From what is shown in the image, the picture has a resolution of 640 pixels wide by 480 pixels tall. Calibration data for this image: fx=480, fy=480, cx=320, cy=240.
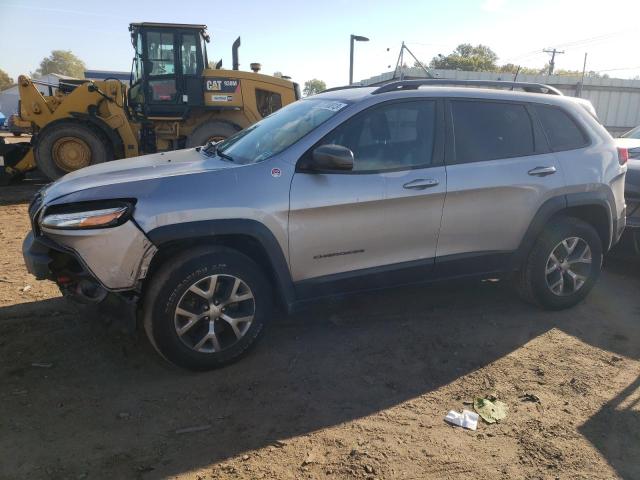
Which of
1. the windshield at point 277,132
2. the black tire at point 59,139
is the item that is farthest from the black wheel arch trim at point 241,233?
the black tire at point 59,139

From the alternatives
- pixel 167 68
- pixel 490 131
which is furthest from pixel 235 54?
pixel 490 131

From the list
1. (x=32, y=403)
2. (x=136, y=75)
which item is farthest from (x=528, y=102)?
(x=136, y=75)

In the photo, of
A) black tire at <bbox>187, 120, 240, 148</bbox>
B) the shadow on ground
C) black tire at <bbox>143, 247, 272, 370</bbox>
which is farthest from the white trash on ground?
black tire at <bbox>187, 120, 240, 148</bbox>

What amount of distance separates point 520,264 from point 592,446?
1785 mm

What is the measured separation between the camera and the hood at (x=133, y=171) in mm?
3082

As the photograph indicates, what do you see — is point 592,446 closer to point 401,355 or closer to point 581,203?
point 401,355

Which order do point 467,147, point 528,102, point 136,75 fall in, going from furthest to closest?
1. point 136,75
2. point 528,102
3. point 467,147

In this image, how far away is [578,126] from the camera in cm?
427

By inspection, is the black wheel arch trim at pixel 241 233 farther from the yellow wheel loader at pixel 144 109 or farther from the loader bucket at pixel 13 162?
the loader bucket at pixel 13 162

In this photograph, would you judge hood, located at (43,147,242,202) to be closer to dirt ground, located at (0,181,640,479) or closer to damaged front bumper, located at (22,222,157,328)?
damaged front bumper, located at (22,222,157,328)

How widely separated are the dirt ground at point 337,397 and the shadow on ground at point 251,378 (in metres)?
0.01

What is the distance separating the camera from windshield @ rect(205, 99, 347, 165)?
3469 mm

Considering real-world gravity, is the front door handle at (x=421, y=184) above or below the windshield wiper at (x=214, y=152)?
below

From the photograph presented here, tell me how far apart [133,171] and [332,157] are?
139cm
